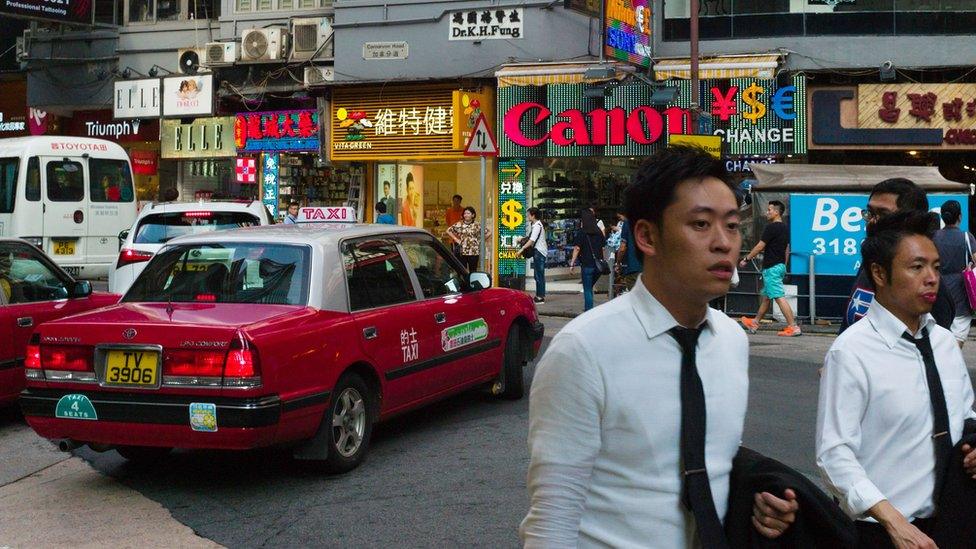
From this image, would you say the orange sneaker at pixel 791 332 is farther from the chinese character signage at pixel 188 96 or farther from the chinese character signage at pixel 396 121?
the chinese character signage at pixel 188 96

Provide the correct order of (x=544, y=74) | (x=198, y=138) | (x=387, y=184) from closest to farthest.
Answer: (x=544, y=74) → (x=387, y=184) → (x=198, y=138)

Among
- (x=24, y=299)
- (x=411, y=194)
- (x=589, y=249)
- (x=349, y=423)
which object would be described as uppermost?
(x=411, y=194)

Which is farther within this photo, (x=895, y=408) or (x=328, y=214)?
(x=328, y=214)

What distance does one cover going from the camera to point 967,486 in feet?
11.0

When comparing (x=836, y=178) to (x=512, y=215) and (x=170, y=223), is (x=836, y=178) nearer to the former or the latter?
(x=512, y=215)

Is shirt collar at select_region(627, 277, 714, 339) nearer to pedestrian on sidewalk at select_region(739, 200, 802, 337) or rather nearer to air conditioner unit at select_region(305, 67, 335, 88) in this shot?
pedestrian on sidewalk at select_region(739, 200, 802, 337)

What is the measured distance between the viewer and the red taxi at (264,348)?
652 centimetres

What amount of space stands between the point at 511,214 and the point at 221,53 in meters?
7.66

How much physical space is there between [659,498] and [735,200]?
2.19 ft

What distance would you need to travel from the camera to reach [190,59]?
26.3 m

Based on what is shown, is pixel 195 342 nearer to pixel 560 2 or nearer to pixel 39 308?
pixel 39 308

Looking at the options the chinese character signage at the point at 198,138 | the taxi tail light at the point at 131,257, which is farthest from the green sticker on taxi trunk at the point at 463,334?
the chinese character signage at the point at 198,138

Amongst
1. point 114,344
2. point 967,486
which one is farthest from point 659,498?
point 114,344

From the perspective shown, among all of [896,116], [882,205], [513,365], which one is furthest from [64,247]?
[882,205]
